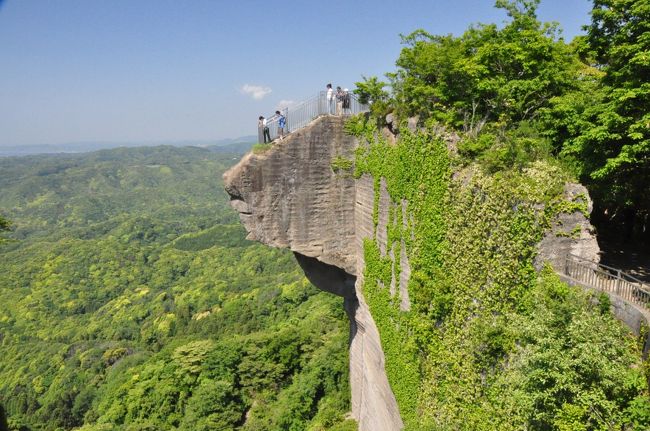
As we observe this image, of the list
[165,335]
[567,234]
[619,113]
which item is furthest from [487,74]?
[165,335]

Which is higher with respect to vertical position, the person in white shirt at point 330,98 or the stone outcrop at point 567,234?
the person in white shirt at point 330,98

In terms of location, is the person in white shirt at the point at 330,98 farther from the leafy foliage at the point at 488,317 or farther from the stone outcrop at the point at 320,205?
the leafy foliage at the point at 488,317

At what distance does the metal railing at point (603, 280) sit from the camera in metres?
7.11

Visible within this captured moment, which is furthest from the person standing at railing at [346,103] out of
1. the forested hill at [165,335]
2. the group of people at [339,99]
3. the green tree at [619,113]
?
the forested hill at [165,335]

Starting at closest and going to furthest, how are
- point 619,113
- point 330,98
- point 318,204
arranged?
point 619,113 → point 330,98 → point 318,204

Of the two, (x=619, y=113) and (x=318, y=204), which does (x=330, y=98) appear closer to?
(x=318, y=204)

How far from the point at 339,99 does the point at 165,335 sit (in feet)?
217

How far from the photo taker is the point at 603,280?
7.52m

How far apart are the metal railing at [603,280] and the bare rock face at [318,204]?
655 centimetres

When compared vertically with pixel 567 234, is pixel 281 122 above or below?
above

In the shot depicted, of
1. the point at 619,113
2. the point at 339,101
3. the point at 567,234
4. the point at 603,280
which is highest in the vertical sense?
the point at 339,101

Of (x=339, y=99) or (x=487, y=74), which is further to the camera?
(x=339, y=99)

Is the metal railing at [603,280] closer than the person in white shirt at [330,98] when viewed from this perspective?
Yes

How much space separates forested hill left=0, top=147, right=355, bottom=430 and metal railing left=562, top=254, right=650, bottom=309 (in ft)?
47.0
